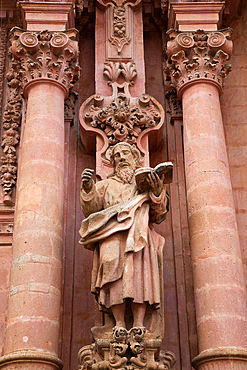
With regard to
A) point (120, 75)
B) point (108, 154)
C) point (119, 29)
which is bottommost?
point (108, 154)

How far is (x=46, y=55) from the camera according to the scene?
31.4ft

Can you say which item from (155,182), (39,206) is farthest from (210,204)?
(39,206)

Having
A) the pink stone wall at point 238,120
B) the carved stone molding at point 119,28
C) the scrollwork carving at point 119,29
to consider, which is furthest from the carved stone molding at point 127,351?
the scrollwork carving at point 119,29

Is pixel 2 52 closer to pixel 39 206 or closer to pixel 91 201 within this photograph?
pixel 39 206

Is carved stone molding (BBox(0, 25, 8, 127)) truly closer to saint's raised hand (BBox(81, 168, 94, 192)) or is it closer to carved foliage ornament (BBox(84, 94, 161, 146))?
carved foliage ornament (BBox(84, 94, 161, 146))

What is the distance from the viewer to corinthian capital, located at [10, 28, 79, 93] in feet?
31.2

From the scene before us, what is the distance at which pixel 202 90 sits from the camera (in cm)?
945

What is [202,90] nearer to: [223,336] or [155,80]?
[155,80]

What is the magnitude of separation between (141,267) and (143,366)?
4.05 ft

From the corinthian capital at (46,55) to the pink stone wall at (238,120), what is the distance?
3.08 metres

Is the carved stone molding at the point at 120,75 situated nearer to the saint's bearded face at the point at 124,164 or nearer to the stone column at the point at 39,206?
the stone column at the point at 39,206

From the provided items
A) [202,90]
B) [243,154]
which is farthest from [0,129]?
[243,154]

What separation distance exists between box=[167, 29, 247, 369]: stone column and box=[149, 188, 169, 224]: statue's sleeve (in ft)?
2.23

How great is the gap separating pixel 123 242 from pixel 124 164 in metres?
1.33
